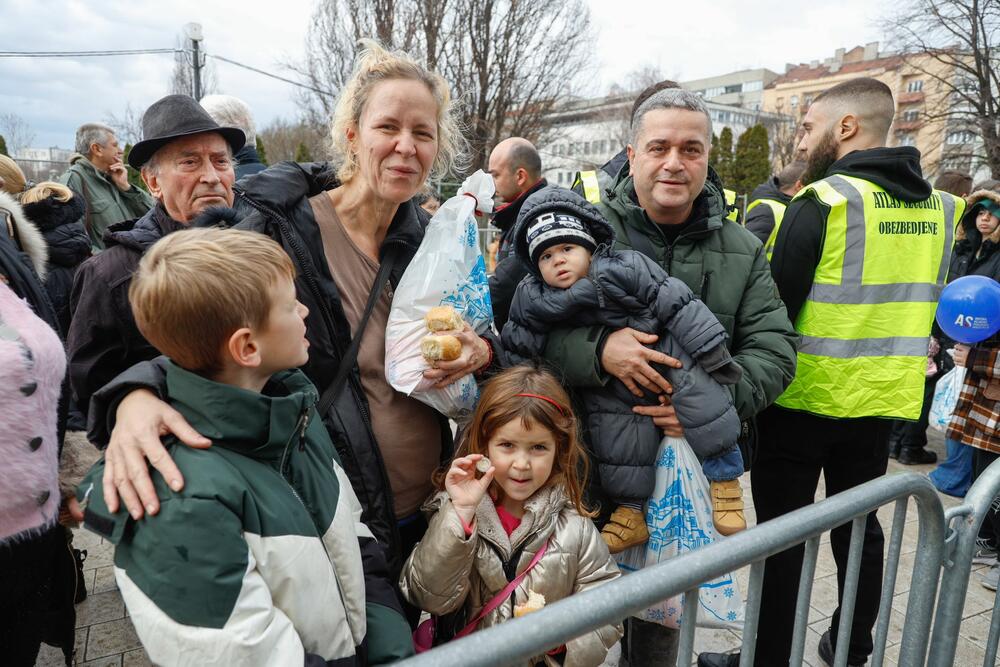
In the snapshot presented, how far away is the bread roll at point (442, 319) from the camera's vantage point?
74.0 inches

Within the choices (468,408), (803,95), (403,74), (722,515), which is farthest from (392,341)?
(803,95)

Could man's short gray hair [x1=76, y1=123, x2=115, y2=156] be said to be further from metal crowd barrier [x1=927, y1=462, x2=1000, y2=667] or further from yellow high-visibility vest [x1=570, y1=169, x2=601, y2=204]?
metal crowd barrier [x1=927, y1=462, x2=1000, y2=667]

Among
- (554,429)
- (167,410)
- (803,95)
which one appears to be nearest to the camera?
(167,410)

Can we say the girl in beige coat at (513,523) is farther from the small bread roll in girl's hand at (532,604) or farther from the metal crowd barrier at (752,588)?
the metal crowd barrier at (752,588)

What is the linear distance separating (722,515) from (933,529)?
0.58m

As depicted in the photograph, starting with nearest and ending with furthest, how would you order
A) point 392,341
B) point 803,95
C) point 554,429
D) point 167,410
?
point 167,410, point 392,341, point 554,429, point 803,95

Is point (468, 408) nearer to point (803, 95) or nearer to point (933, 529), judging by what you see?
point (933, 529)

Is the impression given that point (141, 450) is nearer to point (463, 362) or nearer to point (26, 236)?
point (463, 362)

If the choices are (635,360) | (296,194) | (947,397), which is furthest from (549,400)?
(947,397)

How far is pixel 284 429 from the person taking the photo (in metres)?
1.36

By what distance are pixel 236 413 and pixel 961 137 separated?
29.8 m

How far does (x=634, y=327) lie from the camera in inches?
82.9

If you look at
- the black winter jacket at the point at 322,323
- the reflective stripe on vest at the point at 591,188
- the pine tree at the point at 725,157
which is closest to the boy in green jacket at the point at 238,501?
the black winter jacket at the point at 322,323

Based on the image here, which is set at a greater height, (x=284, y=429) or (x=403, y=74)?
(x=403, y=74)
